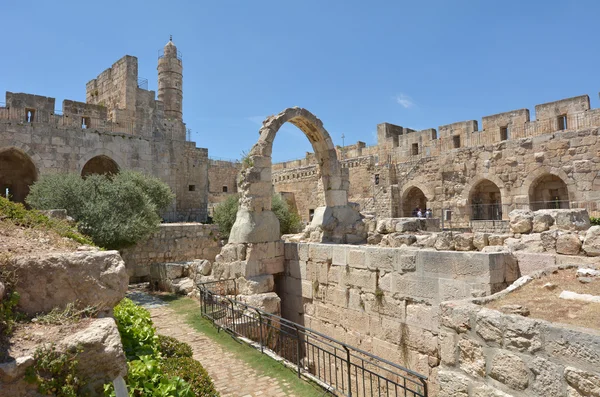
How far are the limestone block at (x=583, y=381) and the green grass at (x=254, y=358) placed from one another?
3127mm

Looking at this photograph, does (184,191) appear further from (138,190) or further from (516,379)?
(516,379)

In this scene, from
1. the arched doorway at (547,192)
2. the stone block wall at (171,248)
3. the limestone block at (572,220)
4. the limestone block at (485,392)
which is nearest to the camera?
the limestone block at (485,392)

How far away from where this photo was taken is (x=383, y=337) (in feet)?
21.6

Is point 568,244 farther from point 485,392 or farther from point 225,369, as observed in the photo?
point 225,369

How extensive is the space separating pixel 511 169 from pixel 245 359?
18335 millimetres

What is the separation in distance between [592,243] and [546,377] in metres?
3.14

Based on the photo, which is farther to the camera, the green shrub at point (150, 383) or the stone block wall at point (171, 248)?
the stone block wall at point (171, 248)

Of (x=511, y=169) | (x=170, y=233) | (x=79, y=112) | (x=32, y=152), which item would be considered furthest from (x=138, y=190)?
(x=511, y=169)

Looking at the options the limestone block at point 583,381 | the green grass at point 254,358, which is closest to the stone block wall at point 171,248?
the green grass at point 254,358

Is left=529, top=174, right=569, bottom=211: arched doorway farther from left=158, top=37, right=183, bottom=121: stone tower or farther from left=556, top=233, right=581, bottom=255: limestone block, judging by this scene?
left=158, top=37, right=183, bottom=121: stone tower

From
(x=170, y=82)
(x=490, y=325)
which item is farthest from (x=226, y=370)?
(x=170, y=82)

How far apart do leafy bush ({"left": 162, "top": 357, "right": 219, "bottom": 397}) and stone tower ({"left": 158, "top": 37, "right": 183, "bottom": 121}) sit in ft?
82.2

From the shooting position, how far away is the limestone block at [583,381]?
8.27 feet

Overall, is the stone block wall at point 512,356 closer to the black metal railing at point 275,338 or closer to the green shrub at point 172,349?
the black metal railing at point 275,338
